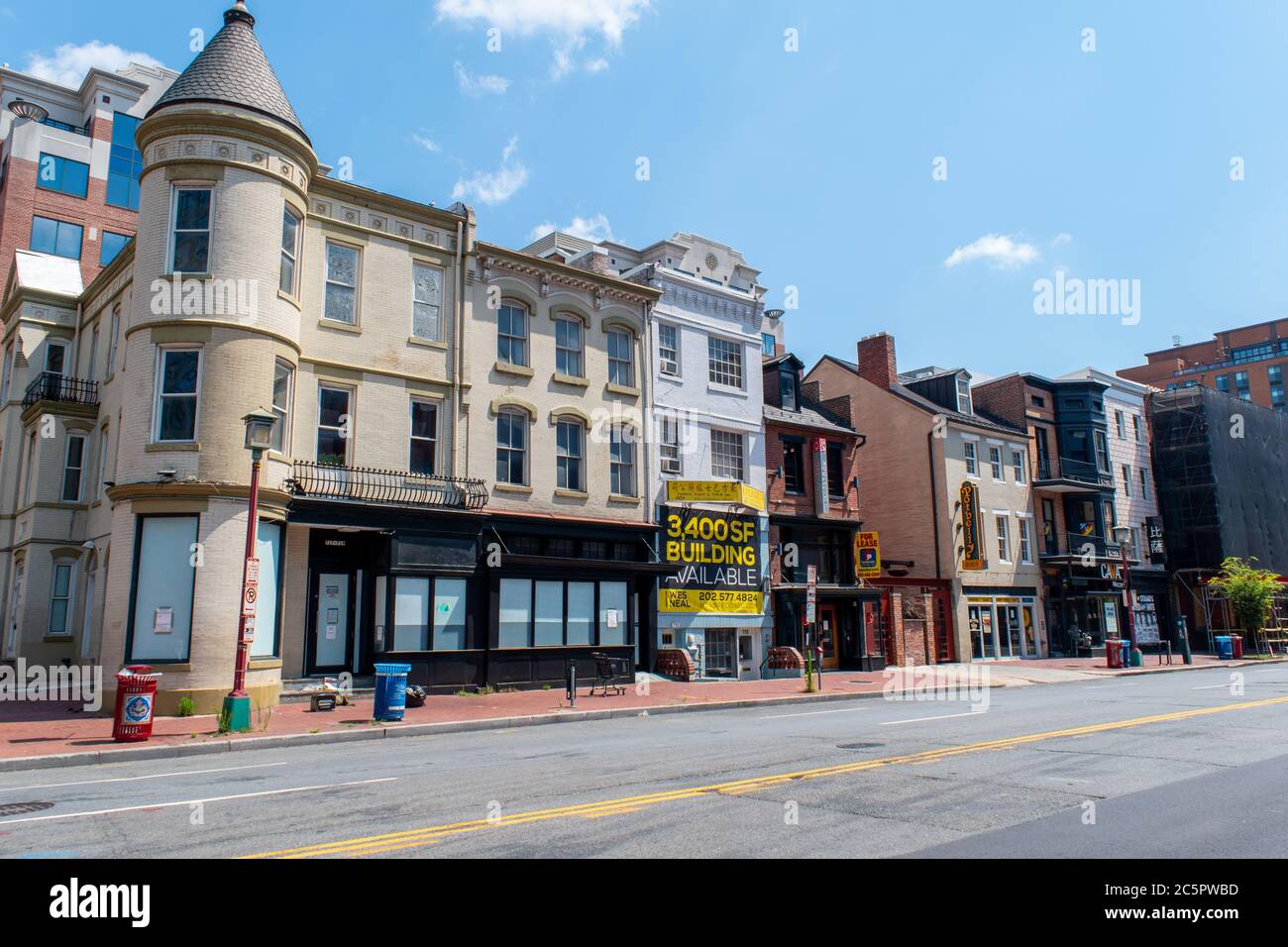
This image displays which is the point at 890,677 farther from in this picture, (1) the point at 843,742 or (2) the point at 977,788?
(2) the point at 977,788

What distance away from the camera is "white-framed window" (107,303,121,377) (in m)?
24.1

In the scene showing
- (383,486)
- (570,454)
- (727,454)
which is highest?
(727,454)

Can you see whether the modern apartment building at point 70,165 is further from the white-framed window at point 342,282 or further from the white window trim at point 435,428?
the white window trim at point 435,428

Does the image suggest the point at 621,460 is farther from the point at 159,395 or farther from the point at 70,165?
the point at 70,165

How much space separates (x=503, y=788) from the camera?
9.53 metres

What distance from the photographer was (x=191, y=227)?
Answer: 19641 millimetres

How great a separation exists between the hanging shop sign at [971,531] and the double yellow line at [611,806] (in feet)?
81.0

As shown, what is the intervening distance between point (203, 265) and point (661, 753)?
14.9 metres

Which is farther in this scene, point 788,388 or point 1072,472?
point 1072,472

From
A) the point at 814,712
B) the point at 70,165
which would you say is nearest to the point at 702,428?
the point at 814,712

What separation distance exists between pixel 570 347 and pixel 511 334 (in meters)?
2.11

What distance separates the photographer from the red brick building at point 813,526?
1256 inches

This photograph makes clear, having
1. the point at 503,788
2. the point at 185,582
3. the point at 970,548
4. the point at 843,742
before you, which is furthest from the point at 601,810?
the point at 970,548
